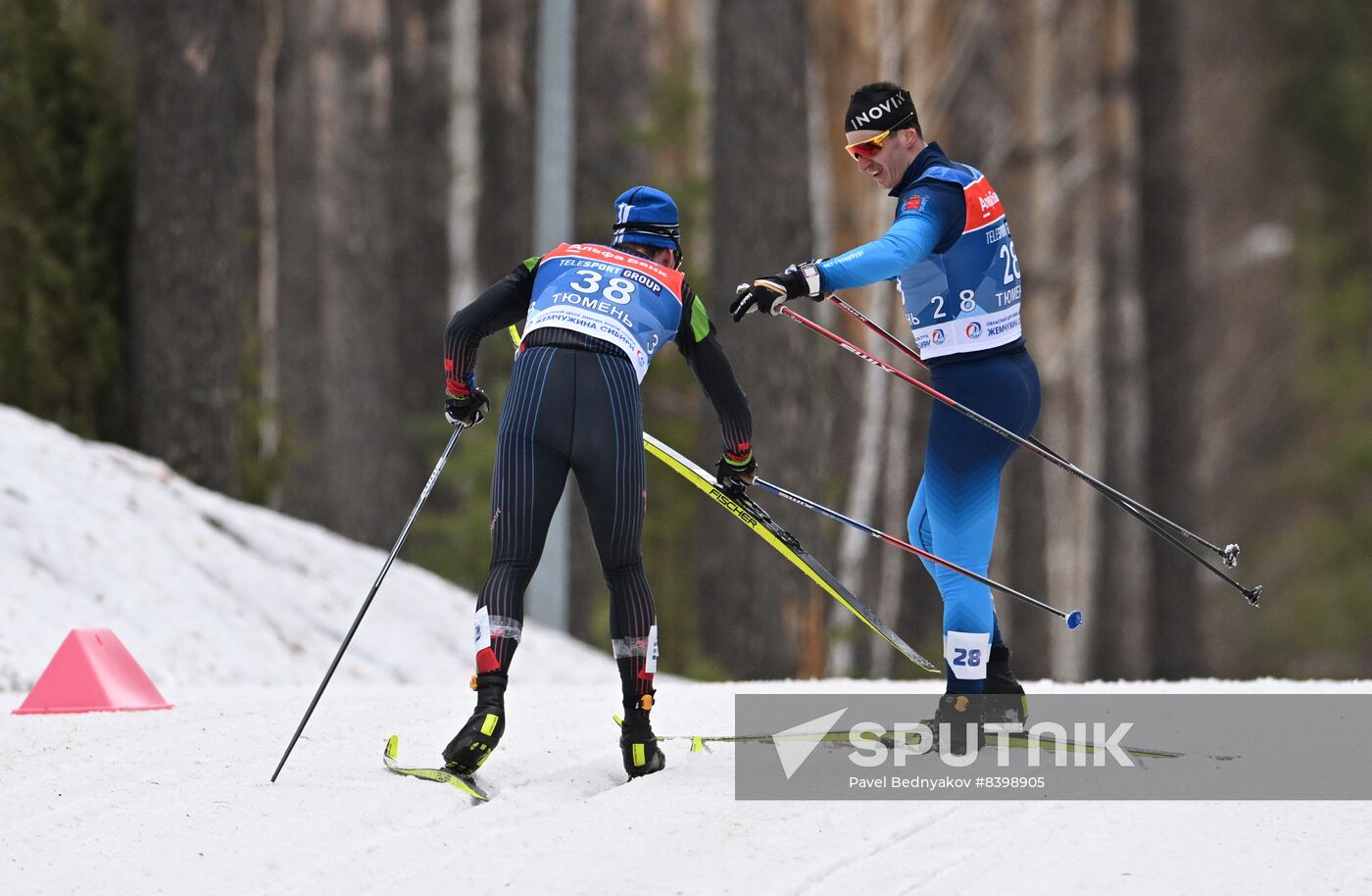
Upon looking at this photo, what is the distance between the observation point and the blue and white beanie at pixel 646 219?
5.94 meters

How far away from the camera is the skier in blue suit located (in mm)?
6039

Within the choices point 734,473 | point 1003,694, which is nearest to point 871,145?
point 734,473

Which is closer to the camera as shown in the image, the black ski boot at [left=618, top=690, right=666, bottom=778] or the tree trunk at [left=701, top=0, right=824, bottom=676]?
the black ski boot at [left=618, top=690, right=666, bottom=778]

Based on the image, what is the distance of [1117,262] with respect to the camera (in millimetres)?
25688

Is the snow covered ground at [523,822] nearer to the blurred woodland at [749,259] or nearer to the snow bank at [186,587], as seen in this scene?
the snow bank at [186,587]

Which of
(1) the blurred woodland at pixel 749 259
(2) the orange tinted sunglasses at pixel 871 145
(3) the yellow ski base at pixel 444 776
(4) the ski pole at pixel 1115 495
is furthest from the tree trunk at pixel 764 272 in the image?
(3) the yellow ski base at pixel 444 776

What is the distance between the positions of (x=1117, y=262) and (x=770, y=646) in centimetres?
1477

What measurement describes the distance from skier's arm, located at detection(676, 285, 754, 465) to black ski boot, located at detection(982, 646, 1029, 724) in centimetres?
128

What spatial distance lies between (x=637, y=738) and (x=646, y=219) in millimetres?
1730

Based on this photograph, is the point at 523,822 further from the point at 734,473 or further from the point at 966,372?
the point at 966,372

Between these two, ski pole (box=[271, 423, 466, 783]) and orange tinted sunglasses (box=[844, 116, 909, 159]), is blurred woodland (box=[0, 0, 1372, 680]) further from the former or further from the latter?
orange tinted sunglasses (box=[844, 116, 909, 159])

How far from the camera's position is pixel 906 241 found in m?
5.74

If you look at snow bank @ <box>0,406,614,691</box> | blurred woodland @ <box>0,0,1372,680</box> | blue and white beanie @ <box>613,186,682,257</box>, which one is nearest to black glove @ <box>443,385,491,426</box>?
blue and white beanie @ <box>613,186,682,257</box>

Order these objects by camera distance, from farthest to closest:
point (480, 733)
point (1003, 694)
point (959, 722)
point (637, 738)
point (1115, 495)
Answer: point (1115, 495)
point (1003, 694)
point (959, 722)
point (637, 738)
point (480, 733)
